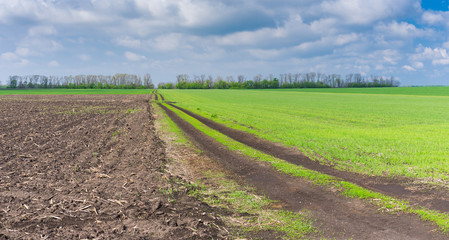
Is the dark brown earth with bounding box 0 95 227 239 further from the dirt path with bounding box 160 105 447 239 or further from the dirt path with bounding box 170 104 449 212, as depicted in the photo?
the dirt path with bounding box 170 104 449 212

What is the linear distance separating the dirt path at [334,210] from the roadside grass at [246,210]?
0.42 meters

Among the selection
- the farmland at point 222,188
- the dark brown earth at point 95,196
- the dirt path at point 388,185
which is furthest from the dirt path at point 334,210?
the dark brown earth at point 95,196

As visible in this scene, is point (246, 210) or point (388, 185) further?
point (388, 185)

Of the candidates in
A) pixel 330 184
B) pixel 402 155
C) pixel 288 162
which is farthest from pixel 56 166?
pixel 402 155

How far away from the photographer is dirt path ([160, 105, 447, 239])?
236 inches

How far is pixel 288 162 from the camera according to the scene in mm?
11727

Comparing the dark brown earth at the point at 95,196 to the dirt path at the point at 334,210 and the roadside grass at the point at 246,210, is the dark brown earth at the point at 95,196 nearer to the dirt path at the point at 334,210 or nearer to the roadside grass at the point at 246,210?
the roadside grass at the point at 246,210

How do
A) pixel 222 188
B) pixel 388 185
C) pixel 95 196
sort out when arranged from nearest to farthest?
pixel 95 196
pixel 222 188
pixel 388 185

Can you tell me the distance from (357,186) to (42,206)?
896cm

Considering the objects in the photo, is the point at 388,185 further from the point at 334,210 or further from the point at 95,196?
the point at 95,196

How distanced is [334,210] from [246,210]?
2235 mm

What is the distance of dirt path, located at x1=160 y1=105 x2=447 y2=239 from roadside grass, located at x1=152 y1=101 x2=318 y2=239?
1.38 ft

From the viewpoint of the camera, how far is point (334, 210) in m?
7.11

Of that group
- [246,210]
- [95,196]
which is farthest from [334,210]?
[95,196]
